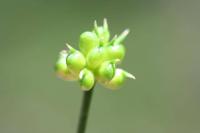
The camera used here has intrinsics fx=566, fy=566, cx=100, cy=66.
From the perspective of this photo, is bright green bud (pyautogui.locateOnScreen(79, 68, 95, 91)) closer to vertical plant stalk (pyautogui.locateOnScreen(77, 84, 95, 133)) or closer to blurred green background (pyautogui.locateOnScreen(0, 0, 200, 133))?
vertical plant stalk (pyautogui.locateOnScreen(77, 84, 95, 133))

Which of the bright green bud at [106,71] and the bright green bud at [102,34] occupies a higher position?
the bright green bud at [102,34]

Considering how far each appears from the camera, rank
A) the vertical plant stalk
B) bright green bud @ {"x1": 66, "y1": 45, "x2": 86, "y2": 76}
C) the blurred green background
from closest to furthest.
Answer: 1. the vertical plant stalk
2. bright green bud @ {"x1": 66, "y1": 45, "x2": 86, "y2": 76}
3. the blurred green background

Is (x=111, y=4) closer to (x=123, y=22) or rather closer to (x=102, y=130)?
(x=123, y=22)

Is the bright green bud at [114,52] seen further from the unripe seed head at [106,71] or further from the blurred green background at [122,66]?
the blurred green background at [122,66]

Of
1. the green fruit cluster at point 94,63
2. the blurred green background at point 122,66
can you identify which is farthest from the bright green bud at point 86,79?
the blurred green background at point 122,66

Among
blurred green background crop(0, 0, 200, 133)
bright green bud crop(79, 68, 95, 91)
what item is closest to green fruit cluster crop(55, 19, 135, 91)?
bright green bud crop(79, 68, 95, 91)
